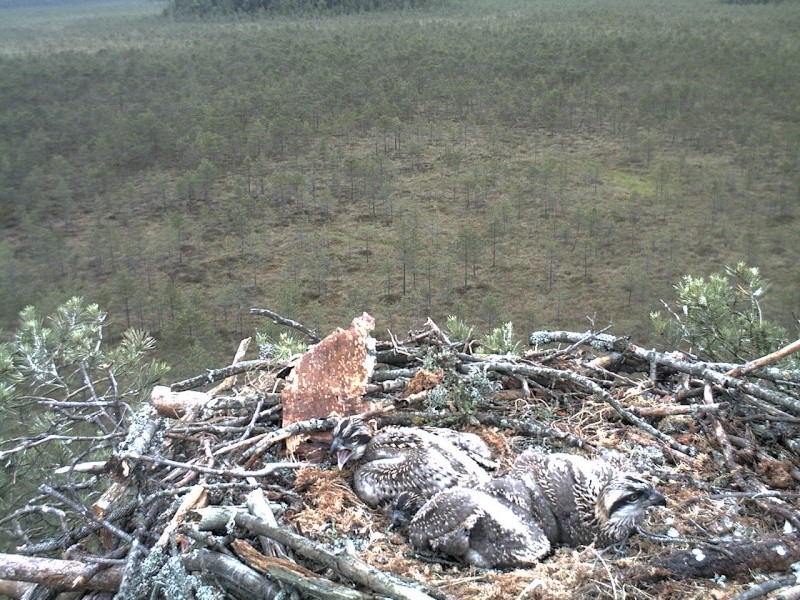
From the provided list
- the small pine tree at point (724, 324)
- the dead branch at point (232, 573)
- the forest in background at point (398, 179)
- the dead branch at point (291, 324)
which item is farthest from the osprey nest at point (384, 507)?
the forest in background at point (398, 179)

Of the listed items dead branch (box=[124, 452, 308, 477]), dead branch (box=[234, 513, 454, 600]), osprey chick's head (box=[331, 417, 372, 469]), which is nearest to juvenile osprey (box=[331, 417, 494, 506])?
osprey chick's head (box=[331, 417, 372, 469])

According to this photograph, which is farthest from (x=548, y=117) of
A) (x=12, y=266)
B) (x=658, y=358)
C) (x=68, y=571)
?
(x=68, y=571)

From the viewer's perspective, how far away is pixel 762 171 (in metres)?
26.9

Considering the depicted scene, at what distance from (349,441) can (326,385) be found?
0.43 meters

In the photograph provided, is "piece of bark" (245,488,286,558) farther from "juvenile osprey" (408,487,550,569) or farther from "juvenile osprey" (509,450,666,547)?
"juvenile osprey" (509,450,666,547)

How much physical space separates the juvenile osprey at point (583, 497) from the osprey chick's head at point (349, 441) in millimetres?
788

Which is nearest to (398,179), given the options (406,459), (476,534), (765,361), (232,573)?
(765,361)

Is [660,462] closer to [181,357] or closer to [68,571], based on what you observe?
[68,571]

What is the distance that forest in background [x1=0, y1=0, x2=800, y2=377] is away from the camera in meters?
19.6

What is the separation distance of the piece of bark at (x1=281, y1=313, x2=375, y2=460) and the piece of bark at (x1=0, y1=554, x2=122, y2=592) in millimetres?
1039

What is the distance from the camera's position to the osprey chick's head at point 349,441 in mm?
3621

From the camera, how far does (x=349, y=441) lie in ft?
11.9

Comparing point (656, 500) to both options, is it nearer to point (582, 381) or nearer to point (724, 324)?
point (582, 381)

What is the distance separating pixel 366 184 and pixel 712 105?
1720 centimetres
